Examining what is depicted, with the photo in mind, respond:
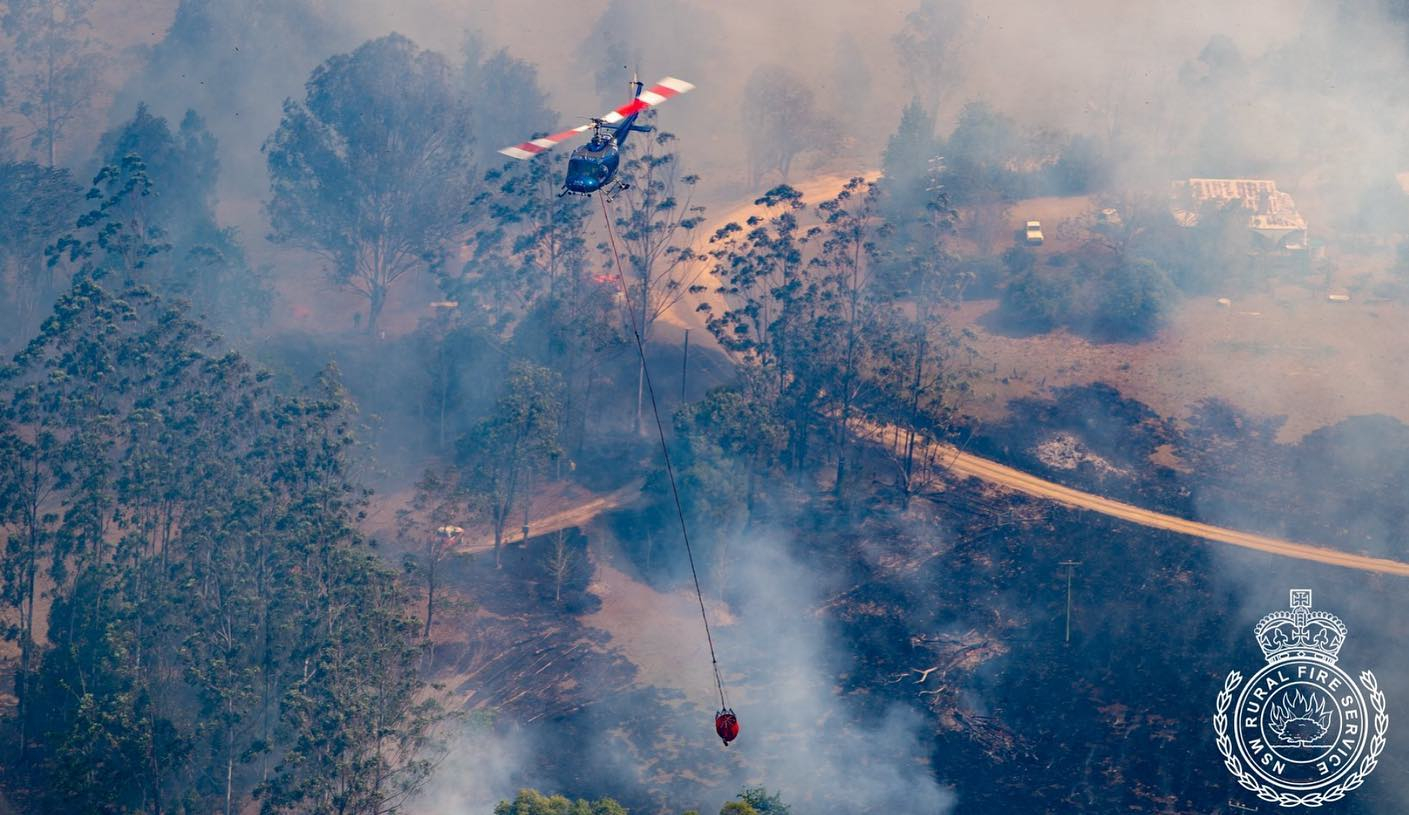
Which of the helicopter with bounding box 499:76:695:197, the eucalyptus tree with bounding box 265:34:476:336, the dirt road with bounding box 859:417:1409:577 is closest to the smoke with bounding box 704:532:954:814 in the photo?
the dirt road with bounding box 859:417:1409:577

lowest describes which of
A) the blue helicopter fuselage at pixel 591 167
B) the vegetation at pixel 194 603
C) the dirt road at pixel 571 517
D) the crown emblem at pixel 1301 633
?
the dirt road at pixel 571 517

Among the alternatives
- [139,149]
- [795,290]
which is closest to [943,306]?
[795,290]

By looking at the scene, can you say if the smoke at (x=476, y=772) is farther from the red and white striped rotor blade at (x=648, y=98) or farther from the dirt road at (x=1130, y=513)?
the dirt road at (x=1130, y=513)

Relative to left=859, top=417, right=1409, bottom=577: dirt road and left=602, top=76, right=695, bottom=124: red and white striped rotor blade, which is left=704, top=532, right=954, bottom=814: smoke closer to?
left=859, top=417, right=1409, bottom=577: dirt road

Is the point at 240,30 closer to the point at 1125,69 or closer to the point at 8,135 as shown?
the point at 8,135

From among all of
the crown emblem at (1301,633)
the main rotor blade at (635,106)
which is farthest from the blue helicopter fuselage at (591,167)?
the crown emblem at (1301,633)

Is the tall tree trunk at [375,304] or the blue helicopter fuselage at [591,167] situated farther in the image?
the tall tree trunk at [375,304]
